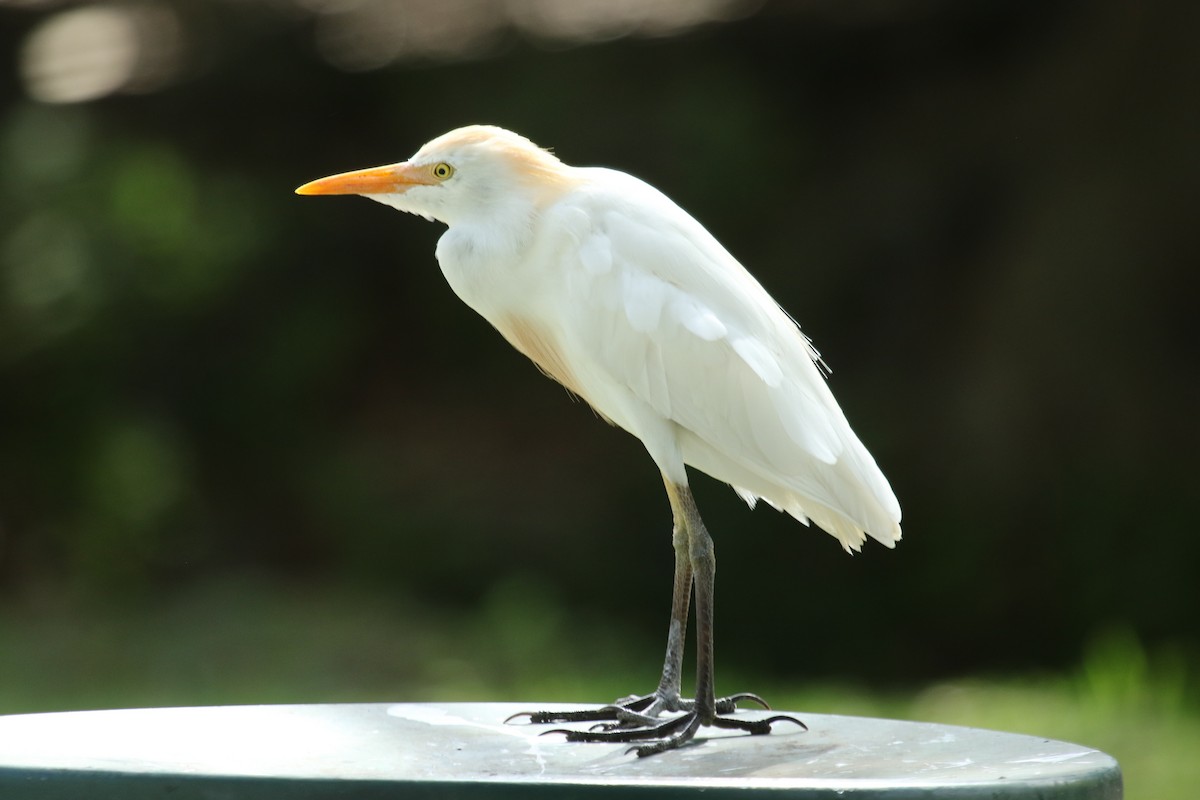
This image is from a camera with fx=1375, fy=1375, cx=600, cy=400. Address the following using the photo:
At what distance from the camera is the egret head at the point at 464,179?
6.95 ft

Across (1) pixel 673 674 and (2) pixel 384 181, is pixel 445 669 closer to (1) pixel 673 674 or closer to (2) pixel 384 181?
(1) pixel 673 674

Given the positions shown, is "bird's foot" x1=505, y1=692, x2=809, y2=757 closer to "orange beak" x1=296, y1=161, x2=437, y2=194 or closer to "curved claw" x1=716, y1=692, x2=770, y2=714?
"curved claw" x1=716, y1=692, x2=770, y2=714

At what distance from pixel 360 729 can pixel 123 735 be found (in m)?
0.30

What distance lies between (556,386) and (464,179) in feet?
13.4

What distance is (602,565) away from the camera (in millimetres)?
5695

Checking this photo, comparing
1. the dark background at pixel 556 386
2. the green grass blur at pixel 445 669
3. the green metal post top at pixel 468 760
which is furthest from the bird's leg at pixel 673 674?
the dark background at pixel 556 386

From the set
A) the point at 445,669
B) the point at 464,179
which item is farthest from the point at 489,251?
the point at 445,669

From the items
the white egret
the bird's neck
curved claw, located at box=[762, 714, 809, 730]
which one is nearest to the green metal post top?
curved claw, located at box=[762, 714, 809, 730]

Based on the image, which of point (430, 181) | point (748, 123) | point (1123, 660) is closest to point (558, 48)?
point (748, 123)

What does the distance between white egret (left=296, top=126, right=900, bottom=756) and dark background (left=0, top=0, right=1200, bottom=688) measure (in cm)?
330

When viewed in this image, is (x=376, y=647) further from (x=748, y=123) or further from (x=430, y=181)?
(x=430, y=181)

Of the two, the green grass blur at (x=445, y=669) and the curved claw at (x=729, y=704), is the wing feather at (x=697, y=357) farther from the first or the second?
the green grass blur at (x=445, y=669)

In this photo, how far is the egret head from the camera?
2.12 m

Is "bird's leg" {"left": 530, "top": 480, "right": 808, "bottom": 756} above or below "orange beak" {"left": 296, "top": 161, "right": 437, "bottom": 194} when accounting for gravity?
below
